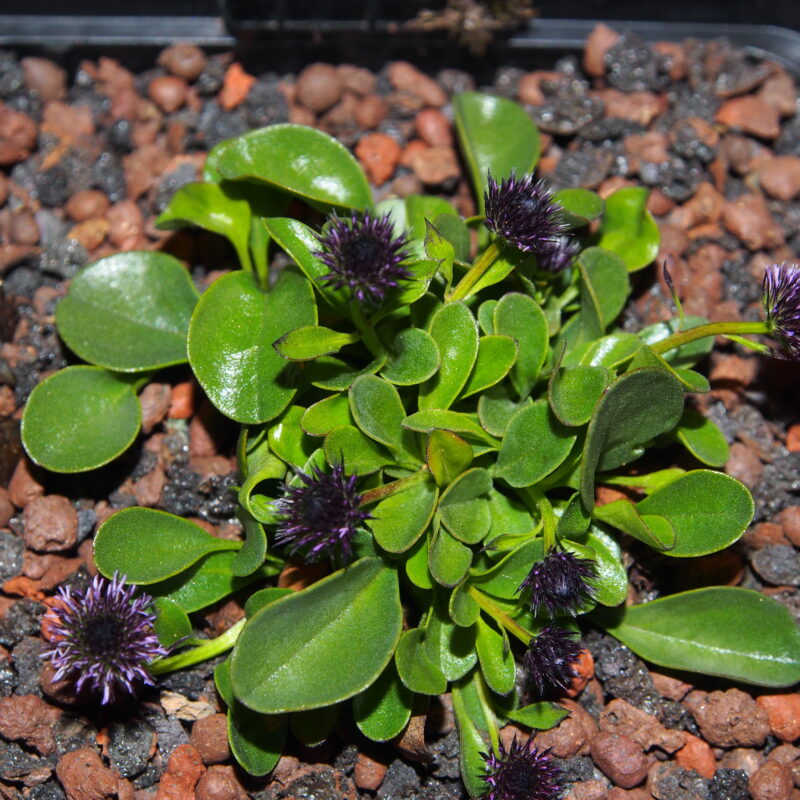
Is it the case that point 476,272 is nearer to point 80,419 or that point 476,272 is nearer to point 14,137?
point 80,419

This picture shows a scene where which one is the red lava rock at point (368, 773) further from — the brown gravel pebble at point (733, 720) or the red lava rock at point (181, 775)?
the brown gravel pebble at point (733, 720)

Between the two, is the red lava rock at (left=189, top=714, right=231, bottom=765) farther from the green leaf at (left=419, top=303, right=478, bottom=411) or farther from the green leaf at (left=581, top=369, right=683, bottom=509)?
the green leaf at (left=581, top=369, right=683, bottom=509)

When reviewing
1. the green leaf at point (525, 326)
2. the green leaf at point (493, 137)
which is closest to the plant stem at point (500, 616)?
the green leaf at point (525, 326)

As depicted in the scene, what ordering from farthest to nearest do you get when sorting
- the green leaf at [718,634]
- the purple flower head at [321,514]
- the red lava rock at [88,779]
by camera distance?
1. the green leaf at [718,634]
2. the red lava rock at [88,779]
3. the purple flower head at [321,514]

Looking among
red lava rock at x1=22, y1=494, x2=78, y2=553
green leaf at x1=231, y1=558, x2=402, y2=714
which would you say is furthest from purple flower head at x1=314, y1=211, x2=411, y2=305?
red lava rock at x1=22, y1=494, x2=78, y2=553

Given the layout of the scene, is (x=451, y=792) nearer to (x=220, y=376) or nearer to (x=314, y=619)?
(x=314, y=619)

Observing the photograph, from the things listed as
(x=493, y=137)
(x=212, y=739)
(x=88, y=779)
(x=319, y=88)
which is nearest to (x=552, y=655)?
(x=212, y=739)

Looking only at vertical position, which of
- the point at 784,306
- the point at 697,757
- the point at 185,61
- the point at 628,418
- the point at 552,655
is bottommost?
the point at 697,757
